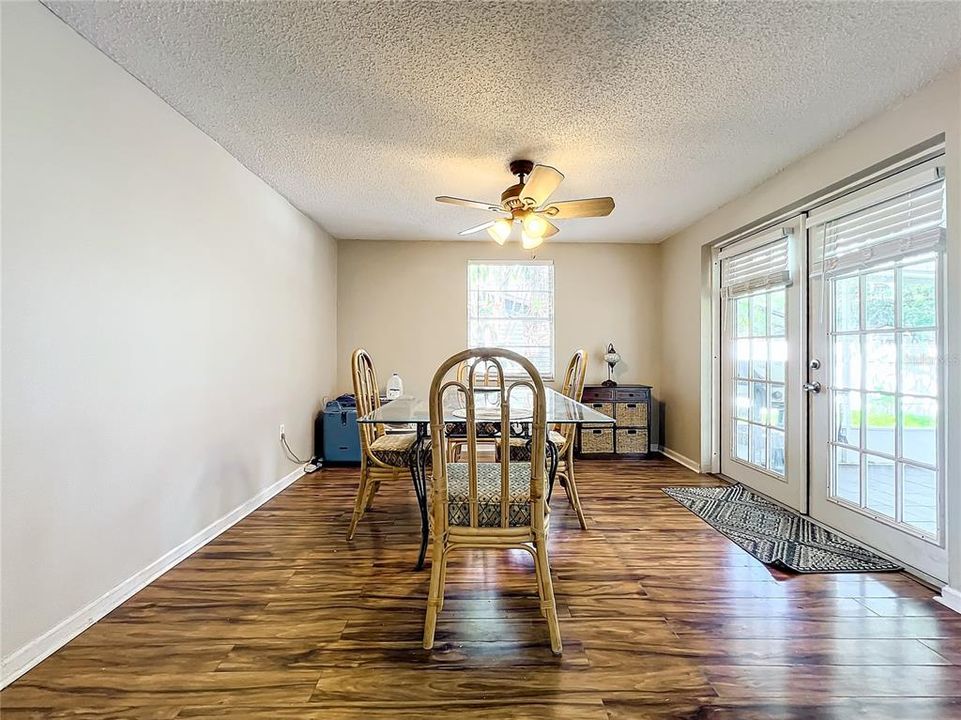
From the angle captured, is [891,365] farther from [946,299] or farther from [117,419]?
[117,419]

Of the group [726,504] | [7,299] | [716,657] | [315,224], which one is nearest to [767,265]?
[726,504]

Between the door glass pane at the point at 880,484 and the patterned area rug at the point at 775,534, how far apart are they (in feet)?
0.76

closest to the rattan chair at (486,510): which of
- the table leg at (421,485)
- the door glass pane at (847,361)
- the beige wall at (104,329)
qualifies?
the table leg at (421,485)

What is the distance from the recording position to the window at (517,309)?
16.9ft

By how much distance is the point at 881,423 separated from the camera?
97.9 inches

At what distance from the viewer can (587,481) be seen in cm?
396

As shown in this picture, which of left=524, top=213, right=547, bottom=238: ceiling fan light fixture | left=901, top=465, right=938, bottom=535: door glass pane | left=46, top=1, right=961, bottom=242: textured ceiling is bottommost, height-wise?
left=901, top=465, right=938, bottom=535: door glass pane

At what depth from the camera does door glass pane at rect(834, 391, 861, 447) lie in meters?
2.65

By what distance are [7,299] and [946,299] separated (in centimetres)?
340

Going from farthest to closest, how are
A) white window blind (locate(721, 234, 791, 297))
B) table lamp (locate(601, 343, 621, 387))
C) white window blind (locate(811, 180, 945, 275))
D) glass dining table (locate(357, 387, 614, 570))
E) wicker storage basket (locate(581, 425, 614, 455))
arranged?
1. table lamp (locate(601, 343, 621, 387))
2. wicker storage basket (locate(581, 425, 614, 455))
3. white window blind (locate(721, 234, 791, 297))
4. white window blind (locate(811, 180, 945, 275))
5. glass dining table (locate(357, 387, 614, 570))

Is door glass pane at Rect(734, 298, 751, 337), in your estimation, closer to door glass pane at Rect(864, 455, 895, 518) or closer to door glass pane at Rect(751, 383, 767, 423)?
door glass pane at Rect(751, 383, 767, 423)

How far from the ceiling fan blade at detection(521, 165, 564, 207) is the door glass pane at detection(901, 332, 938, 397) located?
5.96 ft

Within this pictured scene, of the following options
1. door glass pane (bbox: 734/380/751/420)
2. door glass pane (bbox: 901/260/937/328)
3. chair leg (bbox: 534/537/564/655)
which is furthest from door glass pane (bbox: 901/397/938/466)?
chair leg (bbox: 534/537/564/655)

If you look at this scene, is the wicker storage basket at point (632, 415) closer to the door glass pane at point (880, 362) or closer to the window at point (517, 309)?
the window at point (517, 309)
